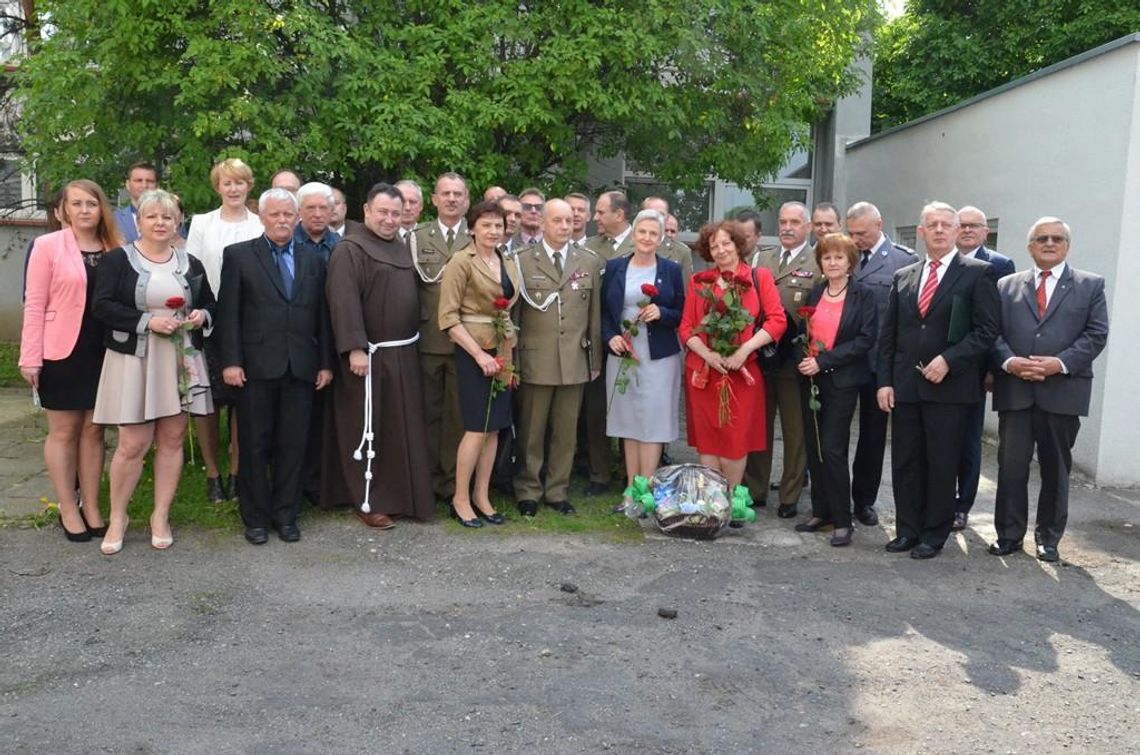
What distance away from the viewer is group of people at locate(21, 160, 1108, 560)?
5.84m

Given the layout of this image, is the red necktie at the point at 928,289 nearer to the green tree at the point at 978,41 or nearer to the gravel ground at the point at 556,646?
the gravel ground at the point at 556,646

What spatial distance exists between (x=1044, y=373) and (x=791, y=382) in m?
1.51

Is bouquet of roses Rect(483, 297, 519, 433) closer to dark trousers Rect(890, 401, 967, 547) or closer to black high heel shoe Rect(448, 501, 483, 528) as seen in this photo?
black high heel shoe Rect(448, 501, 483, 528)

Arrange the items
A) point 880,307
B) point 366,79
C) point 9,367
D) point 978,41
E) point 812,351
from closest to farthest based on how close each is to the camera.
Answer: point 812,351
point 880,307
point 366,79
point 9,367
point 978,41

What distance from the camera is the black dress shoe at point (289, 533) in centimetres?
614

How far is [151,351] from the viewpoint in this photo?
574 cm

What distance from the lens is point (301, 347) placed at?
6.05 metres

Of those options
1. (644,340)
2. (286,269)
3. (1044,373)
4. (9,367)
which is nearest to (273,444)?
(286,269)


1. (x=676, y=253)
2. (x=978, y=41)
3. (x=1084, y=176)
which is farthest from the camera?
(x=978, y=41)

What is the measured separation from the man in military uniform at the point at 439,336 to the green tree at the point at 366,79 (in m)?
1.77

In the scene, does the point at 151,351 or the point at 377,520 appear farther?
the point at 377,520

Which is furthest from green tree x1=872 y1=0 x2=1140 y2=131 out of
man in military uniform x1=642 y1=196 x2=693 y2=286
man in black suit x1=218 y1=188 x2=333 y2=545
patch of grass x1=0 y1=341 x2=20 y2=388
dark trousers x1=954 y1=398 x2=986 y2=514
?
man in black suit x1=218 y1=188 x2=333 y2=545

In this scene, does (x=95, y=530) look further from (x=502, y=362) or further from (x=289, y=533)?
(x=502, y=362)

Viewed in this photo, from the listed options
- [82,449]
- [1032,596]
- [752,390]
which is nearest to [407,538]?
[82,449]
